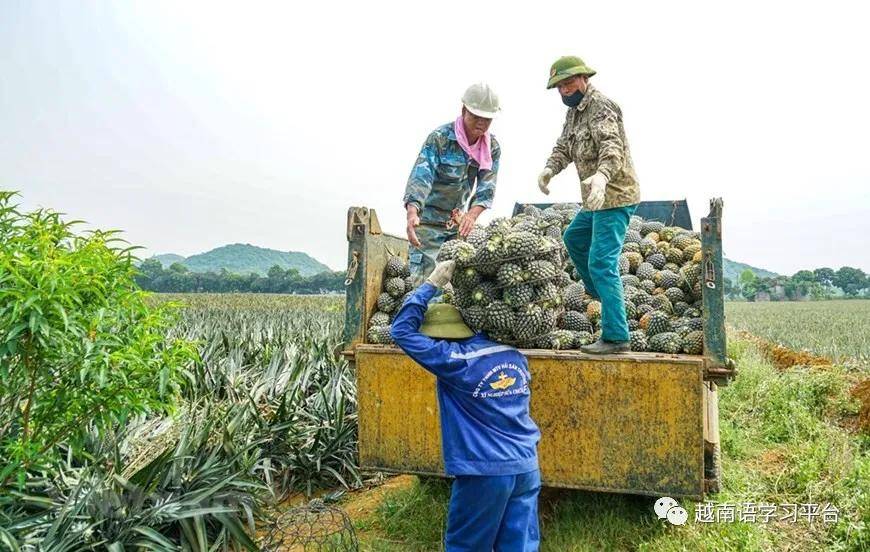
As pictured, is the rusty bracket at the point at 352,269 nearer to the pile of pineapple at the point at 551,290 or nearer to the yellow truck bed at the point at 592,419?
the pile of pineapple at the point at 551,290

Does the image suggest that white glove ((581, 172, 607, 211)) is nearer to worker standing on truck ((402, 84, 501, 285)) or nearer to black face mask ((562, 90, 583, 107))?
black face mask ((562, 90, 583, 107))

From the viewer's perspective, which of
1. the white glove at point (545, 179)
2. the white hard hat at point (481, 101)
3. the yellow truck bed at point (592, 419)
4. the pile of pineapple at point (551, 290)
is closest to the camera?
the pile of pineapple at point (551, 290)

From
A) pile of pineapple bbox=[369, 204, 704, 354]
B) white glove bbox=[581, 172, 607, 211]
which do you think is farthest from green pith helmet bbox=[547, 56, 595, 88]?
pile of pineapple bbox=[369, 204, 704, 354]

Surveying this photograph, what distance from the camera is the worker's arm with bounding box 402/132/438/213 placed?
498cm

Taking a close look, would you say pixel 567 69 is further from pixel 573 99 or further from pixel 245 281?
pixel 245 281

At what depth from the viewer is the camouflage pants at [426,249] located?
201 inches

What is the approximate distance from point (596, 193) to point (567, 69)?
934mm

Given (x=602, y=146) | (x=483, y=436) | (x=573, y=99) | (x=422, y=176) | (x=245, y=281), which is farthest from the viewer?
(x=245, y=281)

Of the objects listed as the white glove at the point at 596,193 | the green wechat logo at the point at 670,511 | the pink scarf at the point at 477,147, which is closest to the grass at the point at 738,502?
the green wechat logo at the point at 670,511

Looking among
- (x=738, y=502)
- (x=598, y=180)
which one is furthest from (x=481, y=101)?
(x=738, y=502)

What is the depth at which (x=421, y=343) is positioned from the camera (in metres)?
2.81

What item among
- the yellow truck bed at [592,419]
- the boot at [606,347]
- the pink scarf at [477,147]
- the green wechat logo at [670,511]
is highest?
the pink scarf at [477,147]

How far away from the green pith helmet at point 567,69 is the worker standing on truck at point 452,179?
80cm

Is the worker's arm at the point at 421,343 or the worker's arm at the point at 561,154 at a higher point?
the worker's arm at the point at 561,154
